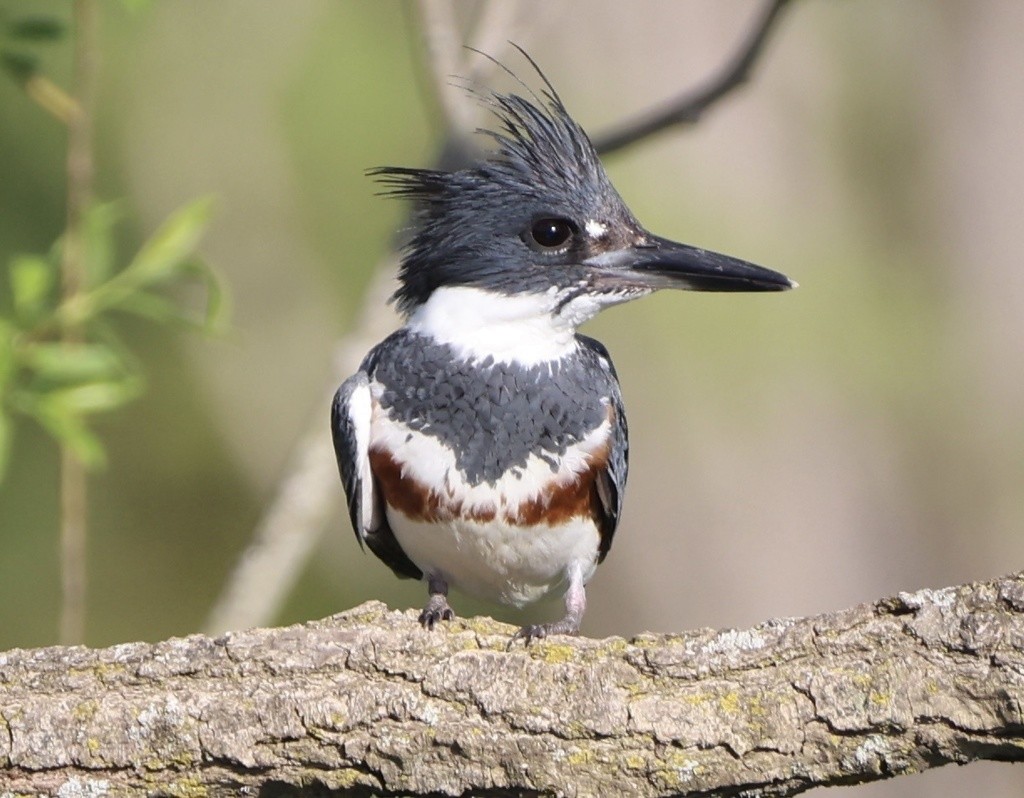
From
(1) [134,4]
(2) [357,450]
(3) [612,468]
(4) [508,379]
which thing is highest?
(1) [134,4]

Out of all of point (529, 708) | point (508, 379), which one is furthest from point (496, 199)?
point (529, 708)

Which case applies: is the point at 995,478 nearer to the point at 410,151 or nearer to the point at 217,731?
the point at 410,151

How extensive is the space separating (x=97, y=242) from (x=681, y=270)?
1.51m

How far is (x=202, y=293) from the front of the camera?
7.11 m

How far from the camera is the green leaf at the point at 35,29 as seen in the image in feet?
11.2

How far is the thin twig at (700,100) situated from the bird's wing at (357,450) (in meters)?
1.16

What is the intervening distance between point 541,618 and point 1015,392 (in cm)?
275

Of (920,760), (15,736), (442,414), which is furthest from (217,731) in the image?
(920,760)

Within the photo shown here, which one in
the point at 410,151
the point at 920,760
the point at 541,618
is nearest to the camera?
the point at 920,760

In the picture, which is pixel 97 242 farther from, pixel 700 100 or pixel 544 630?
pixel 700 100

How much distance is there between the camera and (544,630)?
3254 millimetres

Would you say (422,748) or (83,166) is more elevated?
(83,166)

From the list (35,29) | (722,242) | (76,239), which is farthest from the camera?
(722,242)

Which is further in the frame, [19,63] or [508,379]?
[508,379]
